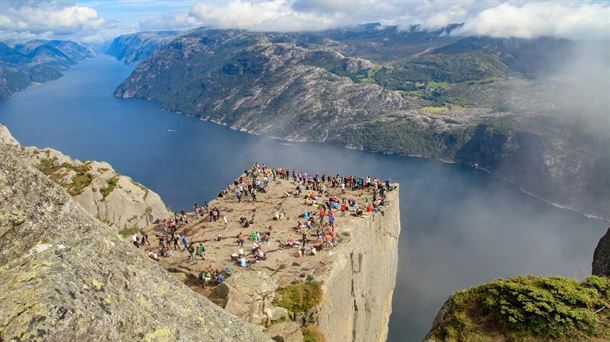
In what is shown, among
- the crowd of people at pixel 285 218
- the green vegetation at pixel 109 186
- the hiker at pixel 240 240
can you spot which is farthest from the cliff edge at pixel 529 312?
the green vegetation at pixel 109 186

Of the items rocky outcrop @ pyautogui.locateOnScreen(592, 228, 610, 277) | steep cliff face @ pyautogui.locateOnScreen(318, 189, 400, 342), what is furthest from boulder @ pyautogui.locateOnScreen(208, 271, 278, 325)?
rocky outcrop @ pyautogui.locateOnScreen(592, 228, 610, 277)

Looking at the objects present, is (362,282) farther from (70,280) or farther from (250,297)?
(70,280)

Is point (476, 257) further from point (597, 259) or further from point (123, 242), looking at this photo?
point (123, 242)

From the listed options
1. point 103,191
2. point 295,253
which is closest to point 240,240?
point 295,253

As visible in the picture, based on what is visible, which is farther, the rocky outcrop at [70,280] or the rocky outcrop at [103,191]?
the rocky outcrop at [103,191]

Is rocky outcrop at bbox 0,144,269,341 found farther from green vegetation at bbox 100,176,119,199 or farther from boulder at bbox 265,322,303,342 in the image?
green vegetation at bbox 100,176,119,199

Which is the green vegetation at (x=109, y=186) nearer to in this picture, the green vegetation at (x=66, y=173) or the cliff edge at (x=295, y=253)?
the green vegetation at (x=66, y=173)

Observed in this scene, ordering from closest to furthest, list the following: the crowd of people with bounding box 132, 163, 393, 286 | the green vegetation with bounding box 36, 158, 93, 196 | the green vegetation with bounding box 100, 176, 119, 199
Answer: the crowd of people with bounding box 132, 163, 393, 286
the green vegetation with bounding box 36, 158, 93, 196
the green vegetation with bounding box 100, 176, 119, 199
